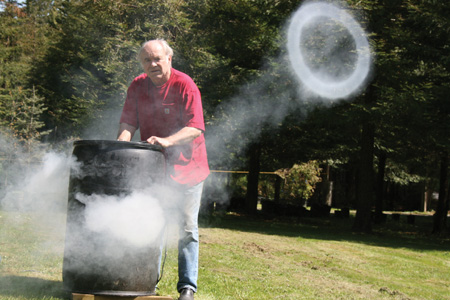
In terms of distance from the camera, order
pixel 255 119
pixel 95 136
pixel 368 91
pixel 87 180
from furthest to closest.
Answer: pixel 95 136 < pixel 255 119 < pixel 368 91 < pixel 87 180

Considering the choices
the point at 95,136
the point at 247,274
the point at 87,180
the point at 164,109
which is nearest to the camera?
the point at 87,180

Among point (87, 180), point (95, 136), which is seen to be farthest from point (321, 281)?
point (95, 136)

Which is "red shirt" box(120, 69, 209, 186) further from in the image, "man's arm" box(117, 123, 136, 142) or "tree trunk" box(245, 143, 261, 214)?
"tree trunk" box(245, 143, 261, 214)

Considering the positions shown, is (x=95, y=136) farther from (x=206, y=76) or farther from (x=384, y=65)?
(x=384, y=65)

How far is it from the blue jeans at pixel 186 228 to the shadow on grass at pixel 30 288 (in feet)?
2.35

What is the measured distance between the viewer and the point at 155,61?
3.07 meters

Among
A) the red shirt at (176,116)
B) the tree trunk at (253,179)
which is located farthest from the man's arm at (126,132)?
the tree trunk at (253,179)

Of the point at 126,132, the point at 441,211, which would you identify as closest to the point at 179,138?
the point at 126,132

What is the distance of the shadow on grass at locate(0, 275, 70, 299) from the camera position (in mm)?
2949

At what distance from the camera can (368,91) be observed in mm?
12531

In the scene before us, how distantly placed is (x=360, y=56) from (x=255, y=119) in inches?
135

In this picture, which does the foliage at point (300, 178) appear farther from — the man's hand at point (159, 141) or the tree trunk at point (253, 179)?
the man's hand at point (159, 141)

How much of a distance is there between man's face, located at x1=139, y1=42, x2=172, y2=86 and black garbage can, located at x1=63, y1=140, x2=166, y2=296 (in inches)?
19.4

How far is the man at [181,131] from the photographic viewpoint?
307cm
